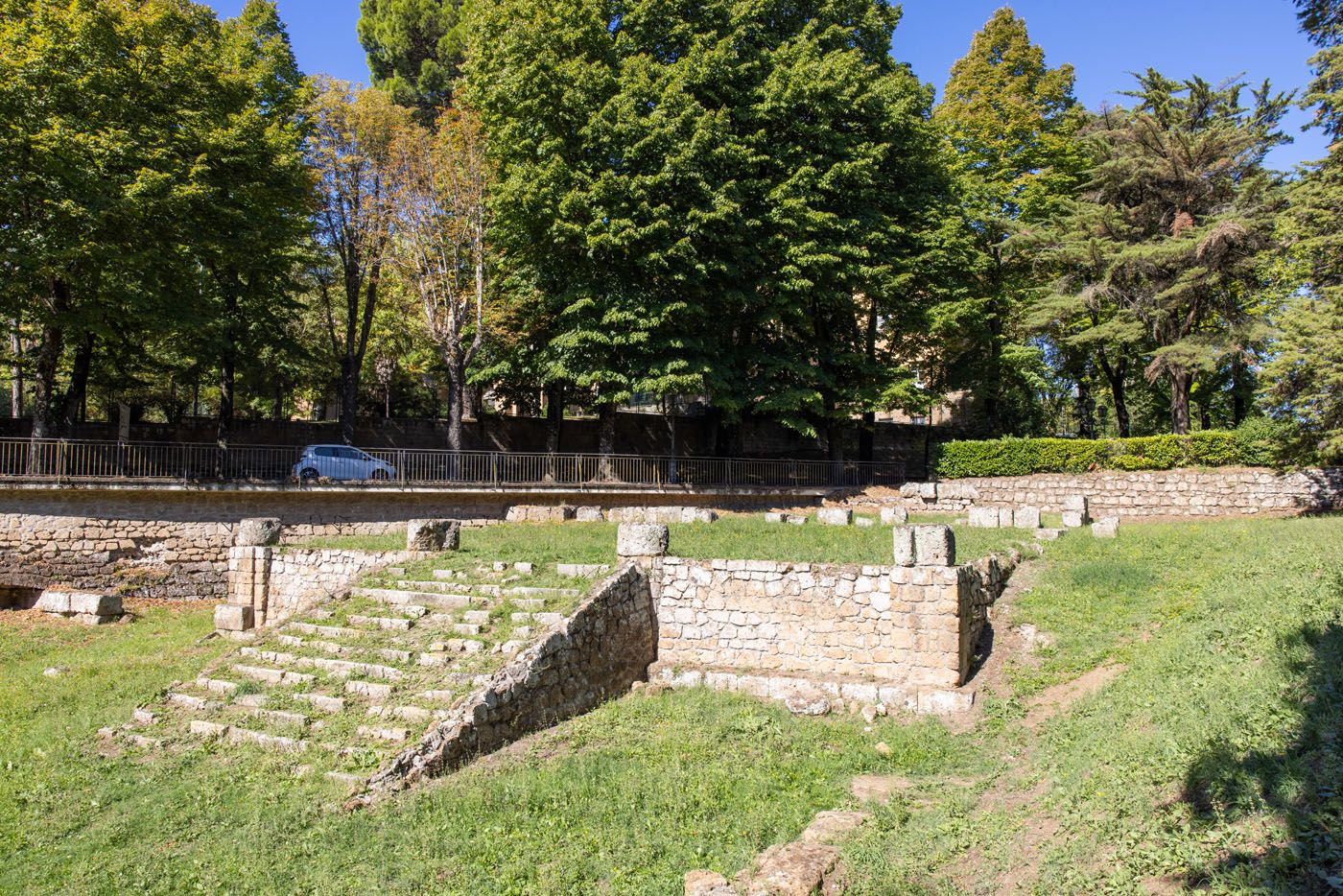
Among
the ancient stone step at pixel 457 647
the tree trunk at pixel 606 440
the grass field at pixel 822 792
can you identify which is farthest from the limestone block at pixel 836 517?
the ancient stone step at pixel 457 647

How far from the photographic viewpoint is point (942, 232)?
2786 centimetres

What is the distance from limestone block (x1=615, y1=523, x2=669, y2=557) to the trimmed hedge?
1833 cm

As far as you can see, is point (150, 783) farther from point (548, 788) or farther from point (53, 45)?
point (53, 45)

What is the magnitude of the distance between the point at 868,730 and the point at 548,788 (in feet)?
13.6

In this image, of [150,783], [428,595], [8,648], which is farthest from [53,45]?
[150,783]

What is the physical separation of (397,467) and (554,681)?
15811mm

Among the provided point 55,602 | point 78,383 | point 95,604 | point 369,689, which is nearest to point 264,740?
point 369,689

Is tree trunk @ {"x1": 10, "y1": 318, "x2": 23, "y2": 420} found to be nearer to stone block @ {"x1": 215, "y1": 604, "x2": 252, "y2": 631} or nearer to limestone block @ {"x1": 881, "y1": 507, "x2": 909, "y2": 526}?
stone block @ {"x1": 215, "y1": 604, "x2": 252, "y2": 631}

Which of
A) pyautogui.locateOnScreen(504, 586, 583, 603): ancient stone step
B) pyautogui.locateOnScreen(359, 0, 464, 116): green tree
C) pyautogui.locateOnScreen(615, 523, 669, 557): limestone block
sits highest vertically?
pyautogui.locateOnScreen(359, 0, 464, 116): green tree

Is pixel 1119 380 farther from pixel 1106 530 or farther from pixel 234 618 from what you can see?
pixel 234 618

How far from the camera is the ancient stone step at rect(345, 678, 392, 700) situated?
9.80 meters

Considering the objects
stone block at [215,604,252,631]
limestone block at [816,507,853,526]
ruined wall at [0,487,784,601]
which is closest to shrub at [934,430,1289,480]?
limestone block at [816,507,853,526]

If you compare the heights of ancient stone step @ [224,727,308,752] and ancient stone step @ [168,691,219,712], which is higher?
ancient stone step @ [168,691,219,712]

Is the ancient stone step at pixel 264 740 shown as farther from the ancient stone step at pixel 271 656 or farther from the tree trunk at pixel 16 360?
the tree trunk at pixel 16 360
